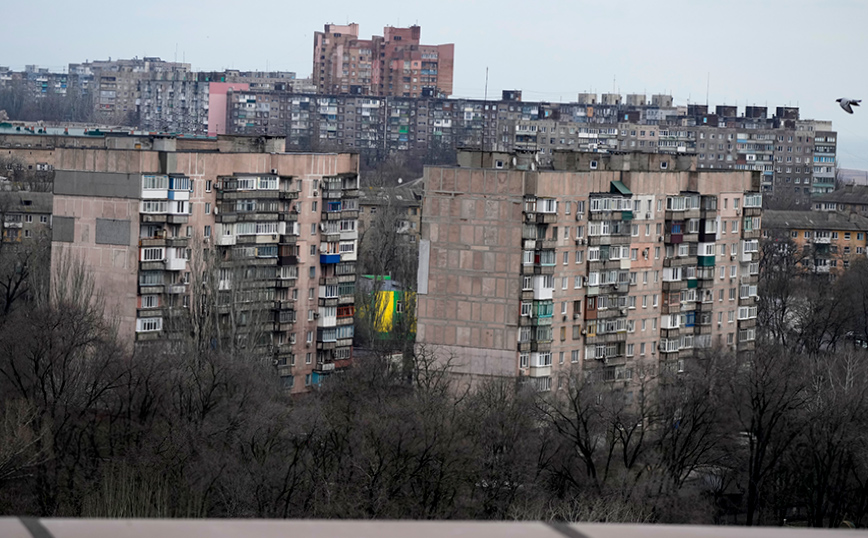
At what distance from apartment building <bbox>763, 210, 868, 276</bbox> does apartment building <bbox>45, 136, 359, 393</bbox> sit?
21.6 m

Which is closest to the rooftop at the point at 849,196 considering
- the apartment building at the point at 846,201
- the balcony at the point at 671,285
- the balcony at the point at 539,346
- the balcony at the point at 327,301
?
the apartment building at the point at 846,201

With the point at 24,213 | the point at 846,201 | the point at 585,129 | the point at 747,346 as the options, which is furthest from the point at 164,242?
the point at 585,129

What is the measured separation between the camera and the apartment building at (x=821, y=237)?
41.6m

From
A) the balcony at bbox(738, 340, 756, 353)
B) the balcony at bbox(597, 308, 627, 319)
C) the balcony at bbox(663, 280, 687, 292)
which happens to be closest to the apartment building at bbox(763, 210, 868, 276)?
the balcony at bbox(738, 340, 756, 353)

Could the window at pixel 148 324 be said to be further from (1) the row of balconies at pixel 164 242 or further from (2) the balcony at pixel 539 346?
(2) the balcony at pixel 539 346

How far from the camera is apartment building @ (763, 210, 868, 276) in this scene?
41594 millimetres

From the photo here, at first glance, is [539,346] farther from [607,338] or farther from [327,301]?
[327,301]

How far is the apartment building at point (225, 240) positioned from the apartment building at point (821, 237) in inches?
851

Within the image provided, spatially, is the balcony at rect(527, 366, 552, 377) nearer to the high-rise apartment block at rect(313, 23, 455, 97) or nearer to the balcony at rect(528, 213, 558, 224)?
the balcony at rect(528, 213, 558, 224)

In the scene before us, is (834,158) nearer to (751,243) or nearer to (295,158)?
(751,243)

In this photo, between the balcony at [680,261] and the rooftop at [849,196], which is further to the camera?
the rooftop at [849,196]

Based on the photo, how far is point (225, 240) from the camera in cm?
2270

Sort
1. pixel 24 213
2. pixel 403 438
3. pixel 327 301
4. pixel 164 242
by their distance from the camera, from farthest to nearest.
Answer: pixel 24 213, pixel 327 301, pixel 164 242, pixel 403 438

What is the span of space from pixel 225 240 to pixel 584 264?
646cm
